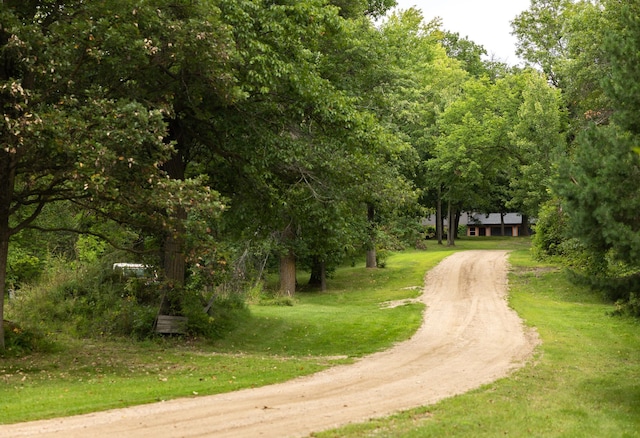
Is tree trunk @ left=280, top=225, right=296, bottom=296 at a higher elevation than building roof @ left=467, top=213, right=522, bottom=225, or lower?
lower

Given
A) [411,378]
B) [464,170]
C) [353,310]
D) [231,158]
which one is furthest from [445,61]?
[411,378]

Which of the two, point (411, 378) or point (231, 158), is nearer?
point (411, 378)

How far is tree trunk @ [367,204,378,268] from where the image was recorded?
32219 mm

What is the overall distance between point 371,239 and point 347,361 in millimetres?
16631

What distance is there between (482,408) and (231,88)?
835cm

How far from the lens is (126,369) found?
46.7ft

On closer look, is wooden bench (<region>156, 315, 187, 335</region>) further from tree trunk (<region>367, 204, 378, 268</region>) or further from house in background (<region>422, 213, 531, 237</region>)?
house in background (<region>422, 213, 531, 237</region>)

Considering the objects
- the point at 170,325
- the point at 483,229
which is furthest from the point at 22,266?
the point at 483,229

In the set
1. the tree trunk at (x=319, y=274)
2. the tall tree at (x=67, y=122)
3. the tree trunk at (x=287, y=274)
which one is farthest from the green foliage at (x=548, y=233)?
the tall tree at (x=67, y=122)

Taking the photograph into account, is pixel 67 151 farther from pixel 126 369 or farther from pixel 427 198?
pixel 427 198

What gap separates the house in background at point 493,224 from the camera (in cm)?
7681

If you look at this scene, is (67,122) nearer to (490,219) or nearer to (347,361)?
(347,361)

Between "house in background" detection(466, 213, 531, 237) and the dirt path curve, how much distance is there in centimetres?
5577

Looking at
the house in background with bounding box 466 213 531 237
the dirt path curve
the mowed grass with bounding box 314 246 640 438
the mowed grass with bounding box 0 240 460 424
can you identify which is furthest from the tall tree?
the house in background with bounding box 466 213 531 237
